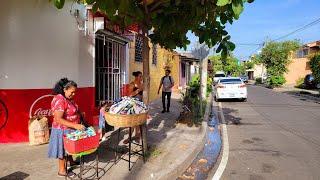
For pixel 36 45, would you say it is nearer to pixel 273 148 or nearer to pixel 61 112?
pixel 61 112

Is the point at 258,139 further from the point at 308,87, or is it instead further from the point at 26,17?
the point at 308,87

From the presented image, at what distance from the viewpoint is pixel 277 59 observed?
50.2 meters

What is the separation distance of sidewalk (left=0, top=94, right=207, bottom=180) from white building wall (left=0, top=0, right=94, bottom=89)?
4.78 ft

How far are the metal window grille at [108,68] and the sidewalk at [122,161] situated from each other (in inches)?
86.9

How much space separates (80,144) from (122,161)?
1929 mm

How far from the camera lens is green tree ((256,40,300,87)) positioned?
163 feet

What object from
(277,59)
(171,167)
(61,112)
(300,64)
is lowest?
(171,167)

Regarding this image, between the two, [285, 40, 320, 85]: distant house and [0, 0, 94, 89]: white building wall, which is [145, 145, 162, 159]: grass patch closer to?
[0, 0, 94, 89]: white building wall

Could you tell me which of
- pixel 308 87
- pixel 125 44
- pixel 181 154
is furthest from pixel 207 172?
pixel 308 87

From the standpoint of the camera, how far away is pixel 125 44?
13156 mm

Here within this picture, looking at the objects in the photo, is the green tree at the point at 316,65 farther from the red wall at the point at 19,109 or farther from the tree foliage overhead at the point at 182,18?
the red wall at the point at 19,109

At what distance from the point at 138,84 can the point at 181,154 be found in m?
2.57

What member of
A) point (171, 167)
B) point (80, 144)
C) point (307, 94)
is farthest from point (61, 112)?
point (307, 94)

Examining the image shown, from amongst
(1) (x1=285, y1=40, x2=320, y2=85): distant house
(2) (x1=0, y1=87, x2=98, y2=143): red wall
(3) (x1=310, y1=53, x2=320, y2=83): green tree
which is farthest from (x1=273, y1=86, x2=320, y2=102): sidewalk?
(2) (x1=0, y1=87, x2=98, y2=143): red wall
